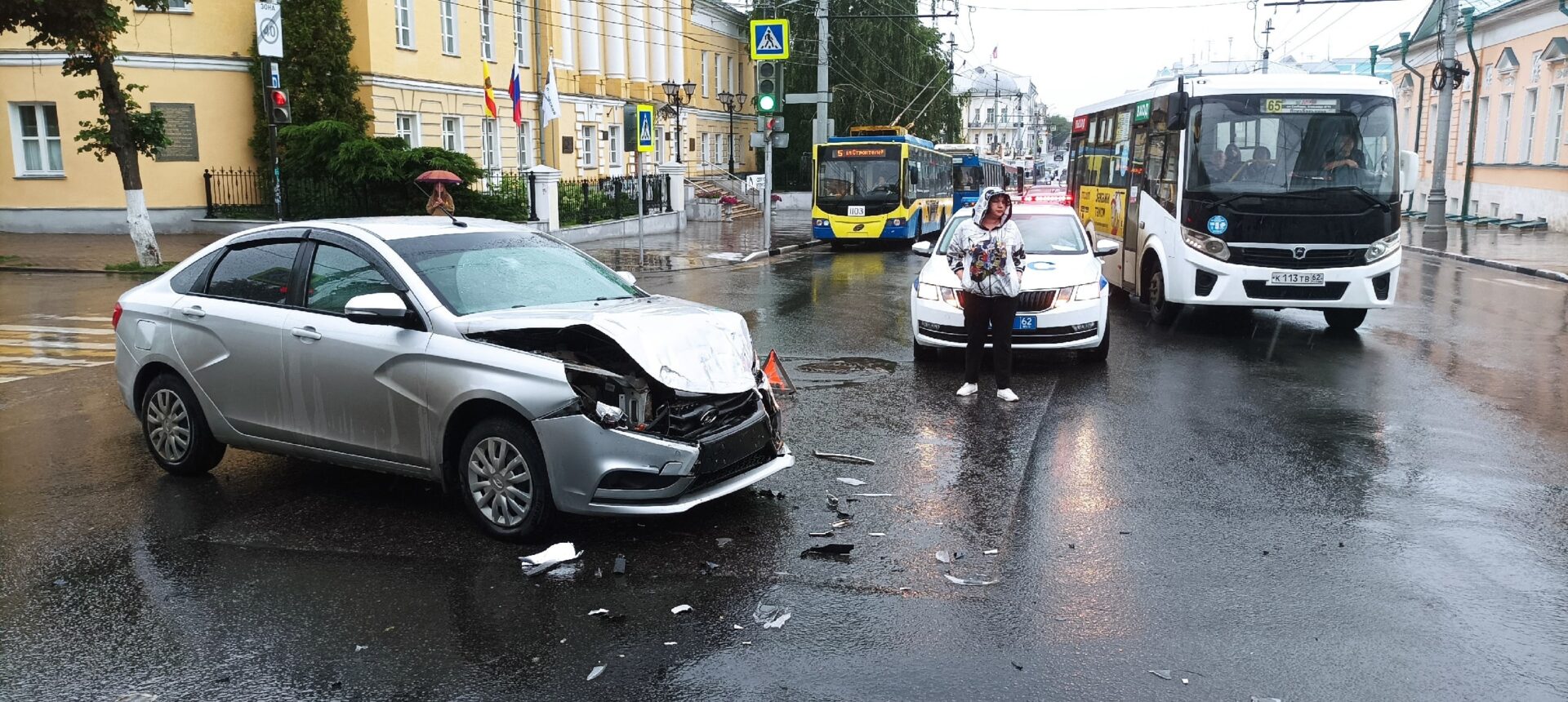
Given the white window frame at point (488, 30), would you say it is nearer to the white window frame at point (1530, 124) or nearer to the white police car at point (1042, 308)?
the white police car at point (1042, 308)

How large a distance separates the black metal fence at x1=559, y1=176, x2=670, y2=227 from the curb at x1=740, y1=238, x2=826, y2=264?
11.2ft

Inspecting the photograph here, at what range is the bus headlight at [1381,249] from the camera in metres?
12.1

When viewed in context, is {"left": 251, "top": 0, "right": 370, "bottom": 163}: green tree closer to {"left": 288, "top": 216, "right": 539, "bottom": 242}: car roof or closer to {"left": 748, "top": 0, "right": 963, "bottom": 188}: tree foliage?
{"left": 288, "top": 216, "right": 539, "bottom": 242}: car roof

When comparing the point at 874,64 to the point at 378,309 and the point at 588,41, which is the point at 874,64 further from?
the point at 378,309

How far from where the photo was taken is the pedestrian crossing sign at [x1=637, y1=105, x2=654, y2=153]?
21984mm

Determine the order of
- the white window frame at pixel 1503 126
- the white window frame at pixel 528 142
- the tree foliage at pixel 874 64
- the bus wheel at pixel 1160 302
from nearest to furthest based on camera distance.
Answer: the bus wheel at pixel 1160 302
the white window frame at pixel 1503 126
the white window frame at pixel 528 142
the tree foliage at pixel 874 64

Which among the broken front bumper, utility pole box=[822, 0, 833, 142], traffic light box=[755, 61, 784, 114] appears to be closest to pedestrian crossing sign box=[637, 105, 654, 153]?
traffic light box=[755, 61, 784, 114]

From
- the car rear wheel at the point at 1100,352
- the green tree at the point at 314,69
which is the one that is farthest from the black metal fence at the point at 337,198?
the car rear wheel at the point at 1100,352

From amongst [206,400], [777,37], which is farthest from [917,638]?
[777,37]

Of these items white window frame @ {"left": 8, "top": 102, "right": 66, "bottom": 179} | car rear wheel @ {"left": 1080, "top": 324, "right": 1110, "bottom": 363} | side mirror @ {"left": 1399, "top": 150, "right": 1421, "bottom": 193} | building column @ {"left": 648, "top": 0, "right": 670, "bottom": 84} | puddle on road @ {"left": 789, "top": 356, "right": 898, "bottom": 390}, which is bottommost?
puddle on road @ {"left": 789, "top": 356, "right": 898, "bottom": 390}

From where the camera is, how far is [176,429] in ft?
22.3

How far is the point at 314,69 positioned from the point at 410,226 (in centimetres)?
2357

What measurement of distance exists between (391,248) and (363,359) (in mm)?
637

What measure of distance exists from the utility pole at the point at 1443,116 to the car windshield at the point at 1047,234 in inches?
883
